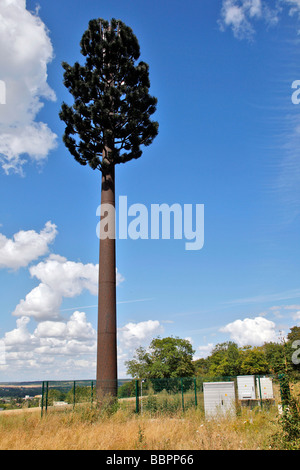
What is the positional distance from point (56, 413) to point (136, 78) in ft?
64.7

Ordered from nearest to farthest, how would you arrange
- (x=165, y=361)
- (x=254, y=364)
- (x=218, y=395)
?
(x=218, y=395), (x=165, y=361), (x=254, y=364)

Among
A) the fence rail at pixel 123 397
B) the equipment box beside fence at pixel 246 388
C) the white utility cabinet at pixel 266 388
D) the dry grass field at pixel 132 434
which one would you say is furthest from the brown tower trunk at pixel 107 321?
the white utility cabinet at pixel 266 388

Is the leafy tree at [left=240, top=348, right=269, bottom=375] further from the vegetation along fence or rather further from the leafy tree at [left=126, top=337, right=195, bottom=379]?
the vegetation along fence

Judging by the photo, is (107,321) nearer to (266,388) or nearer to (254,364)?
(266,388)

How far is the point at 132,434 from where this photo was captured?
11141mm

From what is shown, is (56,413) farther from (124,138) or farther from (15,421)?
(124,138)

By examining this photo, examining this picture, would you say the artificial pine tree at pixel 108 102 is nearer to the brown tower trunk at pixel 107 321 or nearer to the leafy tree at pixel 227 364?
the brown tower trunk at pixel 107 321

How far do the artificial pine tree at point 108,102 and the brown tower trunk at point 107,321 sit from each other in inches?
67.5

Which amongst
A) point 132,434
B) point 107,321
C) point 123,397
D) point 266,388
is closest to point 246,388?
point 266,388

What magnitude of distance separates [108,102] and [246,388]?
750 inches

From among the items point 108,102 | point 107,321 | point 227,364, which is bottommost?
point 227,364

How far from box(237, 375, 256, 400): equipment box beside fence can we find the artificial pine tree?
12.0m

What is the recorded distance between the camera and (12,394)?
51.4 ft
